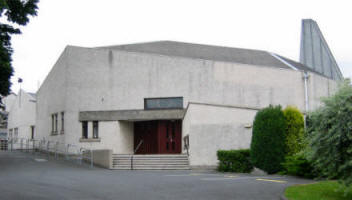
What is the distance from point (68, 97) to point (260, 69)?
41.4 feet

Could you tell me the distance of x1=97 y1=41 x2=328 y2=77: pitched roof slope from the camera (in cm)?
2992

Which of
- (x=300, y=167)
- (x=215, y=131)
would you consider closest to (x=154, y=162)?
(x=215, y=131)

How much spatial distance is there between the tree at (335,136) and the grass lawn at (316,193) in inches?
22.1

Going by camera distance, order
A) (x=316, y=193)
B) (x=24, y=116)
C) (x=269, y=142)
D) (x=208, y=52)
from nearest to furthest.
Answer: (x=316, y=193)
(x=269, y=142)
(x=208, y=52)
(x=24, y=116)

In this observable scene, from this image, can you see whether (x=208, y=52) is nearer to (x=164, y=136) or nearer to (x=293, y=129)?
(x=164, y=136)

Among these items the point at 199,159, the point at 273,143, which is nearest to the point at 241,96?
the point at 199,159

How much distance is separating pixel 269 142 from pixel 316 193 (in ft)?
20.5

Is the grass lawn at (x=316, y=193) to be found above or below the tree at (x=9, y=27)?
below

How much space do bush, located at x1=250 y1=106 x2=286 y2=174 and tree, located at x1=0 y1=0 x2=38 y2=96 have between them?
37.2ft

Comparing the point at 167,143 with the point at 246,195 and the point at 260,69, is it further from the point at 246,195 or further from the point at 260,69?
the point at 246,195

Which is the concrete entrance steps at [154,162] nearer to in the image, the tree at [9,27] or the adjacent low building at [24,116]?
the tree at [9,27]

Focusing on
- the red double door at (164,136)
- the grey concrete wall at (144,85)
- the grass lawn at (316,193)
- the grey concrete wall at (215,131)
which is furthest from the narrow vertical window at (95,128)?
the grass lawn at (316,193)

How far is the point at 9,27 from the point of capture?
19.3 m

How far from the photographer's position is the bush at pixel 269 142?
52.0ft
